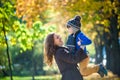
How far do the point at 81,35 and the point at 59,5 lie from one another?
20369mm

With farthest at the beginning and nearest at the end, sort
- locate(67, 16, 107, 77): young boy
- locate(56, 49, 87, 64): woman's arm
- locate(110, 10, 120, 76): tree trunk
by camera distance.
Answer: locate(110, 10, 120, 76): tree trunk, locate(67, 16, 107, 77): young boy, locate(56, 49, 87, 64): woman's arm

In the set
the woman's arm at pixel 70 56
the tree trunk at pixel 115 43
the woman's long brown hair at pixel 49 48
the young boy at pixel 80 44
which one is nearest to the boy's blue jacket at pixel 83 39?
the young boy at pixel 80 44

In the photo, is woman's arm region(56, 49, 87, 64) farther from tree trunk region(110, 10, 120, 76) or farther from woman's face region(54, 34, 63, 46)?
tree trunk region(110, 10, 120, 76)

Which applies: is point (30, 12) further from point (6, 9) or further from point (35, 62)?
point (35, 62)

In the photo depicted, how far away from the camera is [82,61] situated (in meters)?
8.38

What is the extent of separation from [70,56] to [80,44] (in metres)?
0.50

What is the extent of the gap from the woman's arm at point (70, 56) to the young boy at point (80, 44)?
0.41 ft

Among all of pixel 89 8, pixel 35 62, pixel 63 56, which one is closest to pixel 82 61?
pixel 63 56

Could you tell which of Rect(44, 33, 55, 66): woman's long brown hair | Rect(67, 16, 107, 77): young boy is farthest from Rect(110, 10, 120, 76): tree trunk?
Rect(44, 33, 55, 66): woman's long brown hair

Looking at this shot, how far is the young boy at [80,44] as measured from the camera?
8.51 meters

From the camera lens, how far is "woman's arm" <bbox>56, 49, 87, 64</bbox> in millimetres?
8156

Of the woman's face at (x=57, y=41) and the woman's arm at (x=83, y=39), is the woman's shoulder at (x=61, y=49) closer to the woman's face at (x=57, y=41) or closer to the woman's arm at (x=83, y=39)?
the woman's face at (x=57, y=41)

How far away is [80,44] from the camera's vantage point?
8.57m

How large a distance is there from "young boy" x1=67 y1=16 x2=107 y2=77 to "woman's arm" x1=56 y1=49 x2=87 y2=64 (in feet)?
0.41
